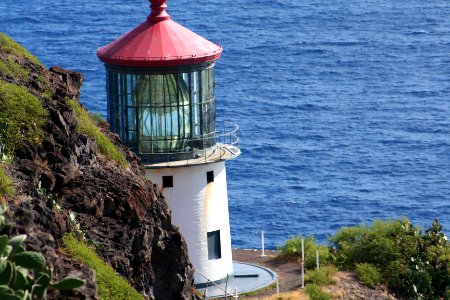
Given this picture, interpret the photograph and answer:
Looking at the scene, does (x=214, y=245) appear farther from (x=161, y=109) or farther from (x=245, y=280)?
(x=161, y=109)

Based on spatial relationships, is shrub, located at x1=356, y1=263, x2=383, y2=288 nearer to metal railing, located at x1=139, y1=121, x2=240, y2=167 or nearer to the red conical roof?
metal railing, located at x1=139, y1=121, x2=240, y2=167

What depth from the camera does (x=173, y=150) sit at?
3120 centimetres

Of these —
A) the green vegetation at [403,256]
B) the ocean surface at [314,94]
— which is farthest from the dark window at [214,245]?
the ocean surface at [314,94]

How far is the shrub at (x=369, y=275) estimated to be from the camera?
31156mm

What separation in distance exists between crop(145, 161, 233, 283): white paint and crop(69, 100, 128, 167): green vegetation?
9860 mm

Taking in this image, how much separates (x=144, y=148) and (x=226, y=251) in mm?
2904

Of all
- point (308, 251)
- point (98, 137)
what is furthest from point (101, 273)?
point (308, 251)

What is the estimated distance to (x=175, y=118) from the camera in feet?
102

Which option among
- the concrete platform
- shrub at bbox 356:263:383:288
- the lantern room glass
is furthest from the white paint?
shrub at bbox 356:263:383:288

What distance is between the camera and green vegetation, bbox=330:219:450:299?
3016 cm

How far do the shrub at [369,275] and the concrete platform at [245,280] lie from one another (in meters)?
1.91

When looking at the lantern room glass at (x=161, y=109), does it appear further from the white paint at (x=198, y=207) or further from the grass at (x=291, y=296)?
the grass at (x=291, y=296)

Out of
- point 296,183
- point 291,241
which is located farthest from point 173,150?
point 296,183

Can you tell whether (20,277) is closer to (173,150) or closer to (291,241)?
(173,150)
